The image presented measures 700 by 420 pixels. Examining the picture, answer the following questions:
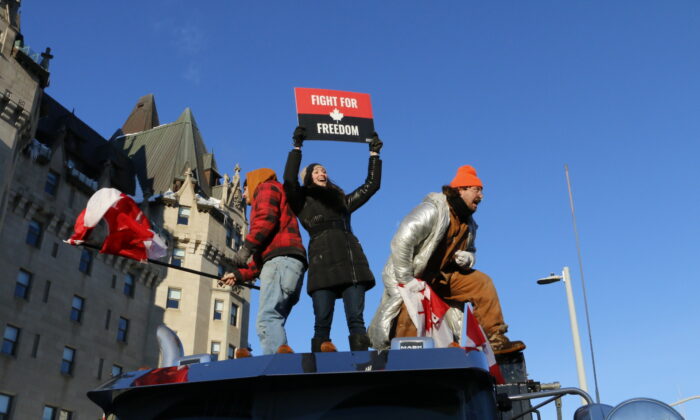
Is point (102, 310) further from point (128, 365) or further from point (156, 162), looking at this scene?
point (156, 162)

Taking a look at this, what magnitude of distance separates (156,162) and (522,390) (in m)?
52.2

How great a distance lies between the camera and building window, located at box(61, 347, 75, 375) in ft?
117

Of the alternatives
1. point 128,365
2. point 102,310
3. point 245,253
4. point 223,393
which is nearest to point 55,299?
point 102,310

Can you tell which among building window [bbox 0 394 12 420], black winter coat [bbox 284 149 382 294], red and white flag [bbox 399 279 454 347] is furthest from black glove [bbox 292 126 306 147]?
building window [bbox 0 394 12 420]

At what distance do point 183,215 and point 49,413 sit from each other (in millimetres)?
19001

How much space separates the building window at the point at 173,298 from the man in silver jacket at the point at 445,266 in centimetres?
4089

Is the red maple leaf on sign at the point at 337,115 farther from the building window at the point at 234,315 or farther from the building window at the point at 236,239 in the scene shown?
the building window at the point at 236,239

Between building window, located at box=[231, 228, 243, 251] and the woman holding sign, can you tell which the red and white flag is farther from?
building window, located at box=[231, 228, 243, 251]

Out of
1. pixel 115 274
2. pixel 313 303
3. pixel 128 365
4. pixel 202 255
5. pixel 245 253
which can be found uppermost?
pixel 202 255

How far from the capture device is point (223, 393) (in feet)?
11.1

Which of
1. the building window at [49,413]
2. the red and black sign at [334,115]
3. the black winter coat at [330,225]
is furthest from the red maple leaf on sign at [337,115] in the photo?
the building window at [49,413]

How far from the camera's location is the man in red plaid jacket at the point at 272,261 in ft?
18.1

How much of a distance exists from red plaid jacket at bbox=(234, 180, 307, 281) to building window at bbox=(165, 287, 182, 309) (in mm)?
40943

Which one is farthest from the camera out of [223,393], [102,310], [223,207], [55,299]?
[223,207]
